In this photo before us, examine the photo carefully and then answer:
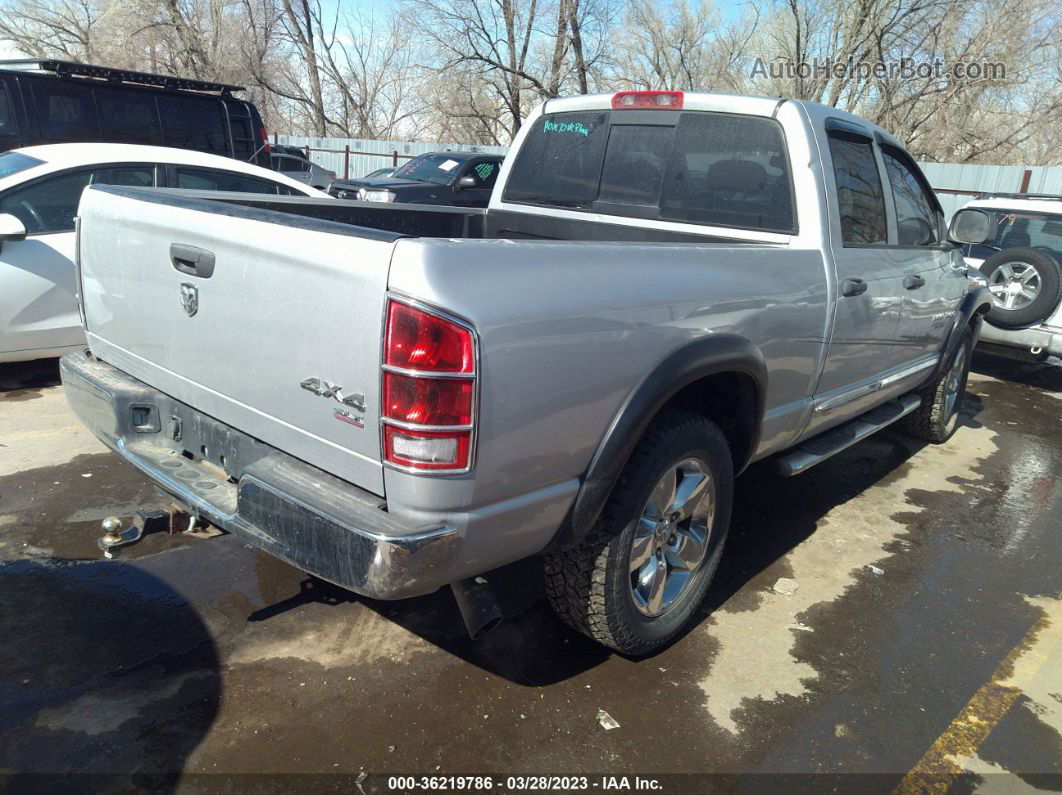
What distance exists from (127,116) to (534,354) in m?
9.59

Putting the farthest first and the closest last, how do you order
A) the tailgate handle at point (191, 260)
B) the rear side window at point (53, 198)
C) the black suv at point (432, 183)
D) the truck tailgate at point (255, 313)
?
the black suv at point (432, 183) → the rear side window at point (53, 198) → the tailgate handle at point (191, 260) → the truck tailgate at point (255, 313)

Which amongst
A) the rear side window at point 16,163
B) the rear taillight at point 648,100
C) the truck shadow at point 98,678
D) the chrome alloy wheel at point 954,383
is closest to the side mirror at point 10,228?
the rear side window at point 16,163

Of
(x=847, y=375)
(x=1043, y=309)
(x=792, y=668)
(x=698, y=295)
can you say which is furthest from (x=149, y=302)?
(x=1043, y=309)

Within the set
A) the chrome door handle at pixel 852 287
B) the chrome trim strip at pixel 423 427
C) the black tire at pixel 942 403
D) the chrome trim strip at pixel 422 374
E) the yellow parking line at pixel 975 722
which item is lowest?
the yellow parking line at pixel 975 722

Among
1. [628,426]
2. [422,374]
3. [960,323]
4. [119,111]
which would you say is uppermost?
[119,111]

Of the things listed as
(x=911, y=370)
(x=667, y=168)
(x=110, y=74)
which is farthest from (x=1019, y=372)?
(x=110, y=74)

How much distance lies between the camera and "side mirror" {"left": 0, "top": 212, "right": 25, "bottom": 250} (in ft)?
15.9

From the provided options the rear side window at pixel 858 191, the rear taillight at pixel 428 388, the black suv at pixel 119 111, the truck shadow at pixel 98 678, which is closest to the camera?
the rear taillight at pixel 428 388

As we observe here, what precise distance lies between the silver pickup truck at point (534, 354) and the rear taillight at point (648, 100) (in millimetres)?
20

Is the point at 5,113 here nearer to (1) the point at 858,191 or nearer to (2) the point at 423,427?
(1) the point at 858,191

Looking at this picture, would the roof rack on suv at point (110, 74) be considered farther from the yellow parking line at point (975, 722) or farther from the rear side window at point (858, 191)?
the yellow parking line at point (975, 722)

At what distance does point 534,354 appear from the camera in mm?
2154

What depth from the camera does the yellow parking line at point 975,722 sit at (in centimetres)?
258

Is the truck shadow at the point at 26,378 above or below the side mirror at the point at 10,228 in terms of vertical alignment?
below
